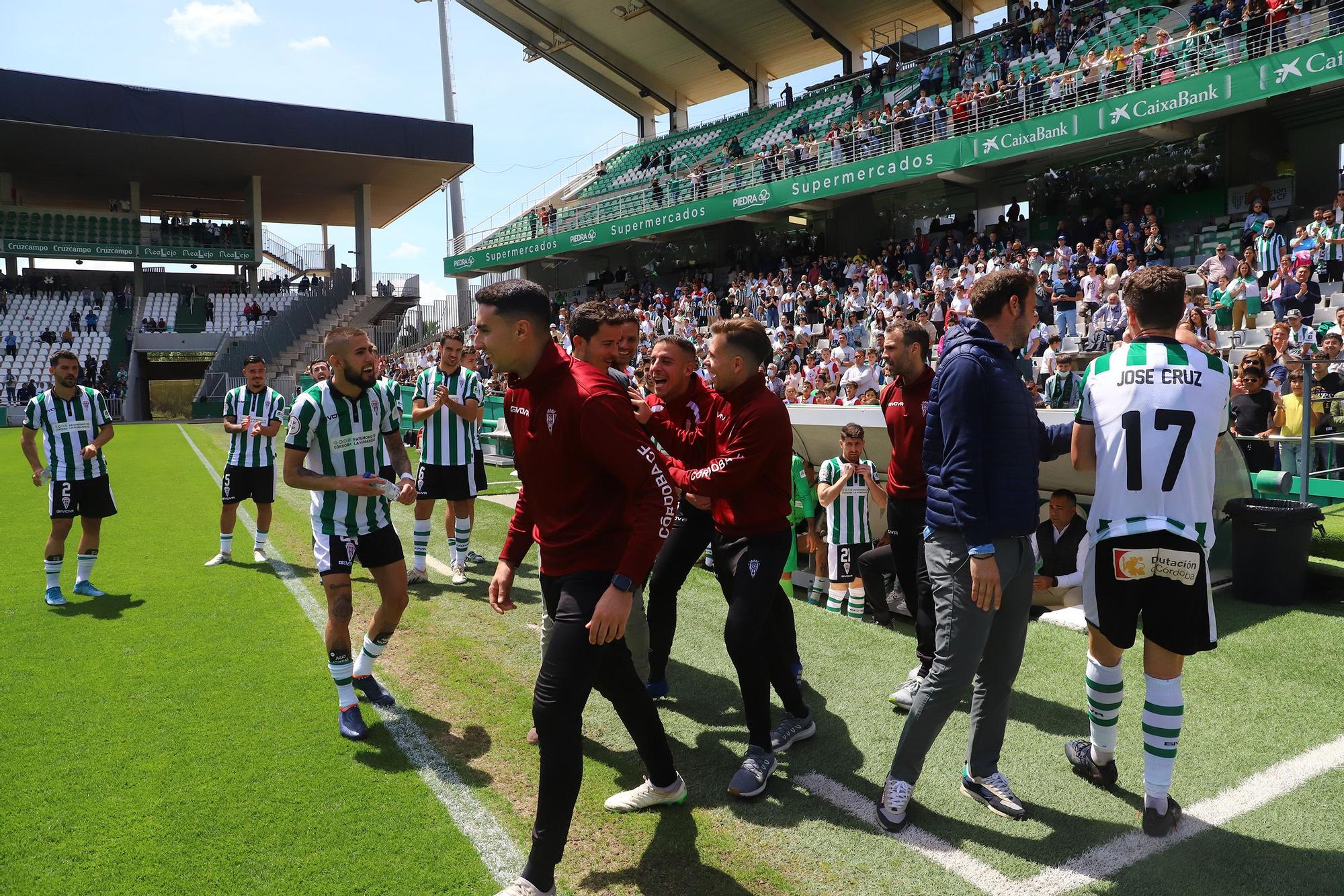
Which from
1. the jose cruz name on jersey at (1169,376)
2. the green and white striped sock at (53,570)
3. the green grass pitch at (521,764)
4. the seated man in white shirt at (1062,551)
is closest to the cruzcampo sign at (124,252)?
the green and white striped sock at (53,570)

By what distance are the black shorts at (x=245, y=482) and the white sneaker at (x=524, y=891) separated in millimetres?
6553

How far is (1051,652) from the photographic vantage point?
521cm

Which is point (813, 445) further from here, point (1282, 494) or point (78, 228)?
point (78, 228)

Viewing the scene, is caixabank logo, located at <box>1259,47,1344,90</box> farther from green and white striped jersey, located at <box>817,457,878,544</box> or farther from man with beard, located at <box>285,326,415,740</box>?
man with beard, located at <box>285,326,415,740</box>

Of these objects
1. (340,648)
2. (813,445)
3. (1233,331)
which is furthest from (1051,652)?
(1233,331)

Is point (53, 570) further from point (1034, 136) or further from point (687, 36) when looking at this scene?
point (687, 36)

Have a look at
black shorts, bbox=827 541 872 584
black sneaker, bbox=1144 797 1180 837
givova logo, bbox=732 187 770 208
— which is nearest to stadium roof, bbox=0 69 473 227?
givova logo, bbox=732 187 770 208

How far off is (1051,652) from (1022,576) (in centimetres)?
228

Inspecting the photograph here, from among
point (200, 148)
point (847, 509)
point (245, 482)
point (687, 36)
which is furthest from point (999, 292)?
point (200, 148)

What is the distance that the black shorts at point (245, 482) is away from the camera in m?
8.31

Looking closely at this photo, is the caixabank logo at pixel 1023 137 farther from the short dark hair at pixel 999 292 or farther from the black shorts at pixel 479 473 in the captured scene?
the short dark hair at pixel 999 292

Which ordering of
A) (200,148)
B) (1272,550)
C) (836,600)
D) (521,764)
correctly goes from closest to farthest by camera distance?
(521,764)
(1272,550)
(836,600)
(200,148)

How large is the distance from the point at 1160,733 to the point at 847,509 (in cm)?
315

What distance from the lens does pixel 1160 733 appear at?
3.17m
